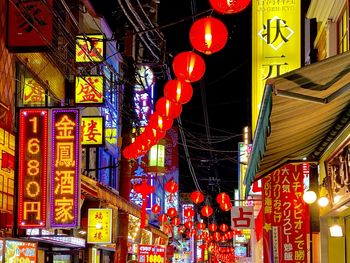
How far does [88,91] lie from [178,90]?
262 inches

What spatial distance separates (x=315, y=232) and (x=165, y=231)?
34067 mm

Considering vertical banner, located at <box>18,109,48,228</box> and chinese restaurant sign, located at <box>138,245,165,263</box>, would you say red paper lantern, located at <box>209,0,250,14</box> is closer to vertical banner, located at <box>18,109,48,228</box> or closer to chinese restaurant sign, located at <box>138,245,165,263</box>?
vertical banner, located at <box>18,109,48,228</box>

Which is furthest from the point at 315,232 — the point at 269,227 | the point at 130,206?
the point at 130,206

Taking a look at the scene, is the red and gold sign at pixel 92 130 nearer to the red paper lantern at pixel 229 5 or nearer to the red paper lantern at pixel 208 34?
the red paper lantern at pixel 208 34

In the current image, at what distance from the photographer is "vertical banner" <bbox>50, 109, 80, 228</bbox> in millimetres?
14836

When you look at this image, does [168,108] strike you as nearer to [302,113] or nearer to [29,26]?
[29,26]

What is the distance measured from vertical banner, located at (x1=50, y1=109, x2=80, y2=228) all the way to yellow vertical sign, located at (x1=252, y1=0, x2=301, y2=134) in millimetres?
4509

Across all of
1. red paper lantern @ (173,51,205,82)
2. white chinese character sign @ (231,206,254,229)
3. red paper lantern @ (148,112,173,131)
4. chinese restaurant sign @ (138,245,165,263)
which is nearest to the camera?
red paper lantern @ (173,51,205,82)

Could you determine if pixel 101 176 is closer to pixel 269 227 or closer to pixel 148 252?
pixel 148 252

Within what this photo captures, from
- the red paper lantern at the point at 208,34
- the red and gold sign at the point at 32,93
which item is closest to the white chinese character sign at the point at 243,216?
the red and gold sign at the point at 32,93

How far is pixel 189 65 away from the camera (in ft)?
37.4

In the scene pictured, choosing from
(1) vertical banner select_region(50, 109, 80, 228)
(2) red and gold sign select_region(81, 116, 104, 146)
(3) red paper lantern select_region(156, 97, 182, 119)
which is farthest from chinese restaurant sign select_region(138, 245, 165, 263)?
(3) red paper lantern select_region(156, 97, 182, 119)

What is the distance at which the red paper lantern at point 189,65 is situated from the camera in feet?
37.4

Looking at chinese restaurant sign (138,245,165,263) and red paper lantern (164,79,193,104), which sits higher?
red paper lantern (164,79,193,104)
